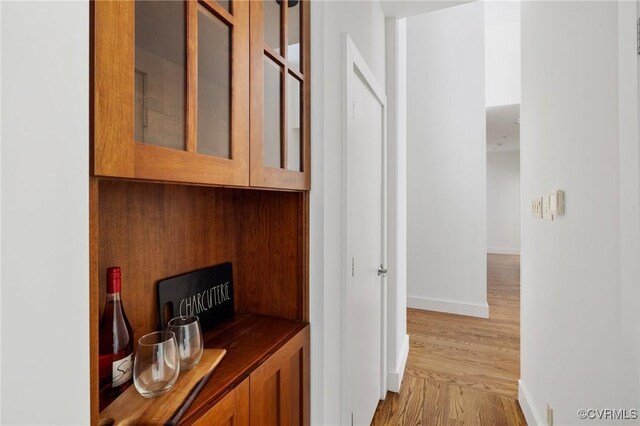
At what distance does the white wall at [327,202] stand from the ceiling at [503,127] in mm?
4157

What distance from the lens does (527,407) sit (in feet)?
6.31

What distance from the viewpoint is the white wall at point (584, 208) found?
0.96m

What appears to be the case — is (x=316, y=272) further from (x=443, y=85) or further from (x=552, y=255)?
(x=443, y=85)

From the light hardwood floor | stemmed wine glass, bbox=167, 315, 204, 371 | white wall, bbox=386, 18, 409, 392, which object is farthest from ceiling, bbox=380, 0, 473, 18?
the light hardwood floor

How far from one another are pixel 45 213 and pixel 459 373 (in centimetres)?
274

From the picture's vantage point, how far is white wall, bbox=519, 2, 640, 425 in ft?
3.16

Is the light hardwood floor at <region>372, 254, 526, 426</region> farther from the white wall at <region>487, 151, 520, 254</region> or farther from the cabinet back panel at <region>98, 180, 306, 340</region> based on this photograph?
the white wall at <region>487, 151, 520, 254</region>

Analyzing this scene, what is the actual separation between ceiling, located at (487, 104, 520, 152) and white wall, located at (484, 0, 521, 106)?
173mm

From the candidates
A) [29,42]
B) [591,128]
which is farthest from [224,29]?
[591,128]

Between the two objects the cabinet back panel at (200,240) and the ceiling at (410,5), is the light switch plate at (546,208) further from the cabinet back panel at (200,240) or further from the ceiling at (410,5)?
the ceiling at (410,5)

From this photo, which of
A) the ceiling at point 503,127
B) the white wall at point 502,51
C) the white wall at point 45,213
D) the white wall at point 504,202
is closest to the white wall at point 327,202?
the white wall at point 45,213

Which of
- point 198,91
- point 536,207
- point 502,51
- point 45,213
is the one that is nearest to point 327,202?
point 198,91

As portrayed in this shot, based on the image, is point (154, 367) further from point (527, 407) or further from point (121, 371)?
point (527, 407)

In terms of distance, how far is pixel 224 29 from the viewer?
784 mm
